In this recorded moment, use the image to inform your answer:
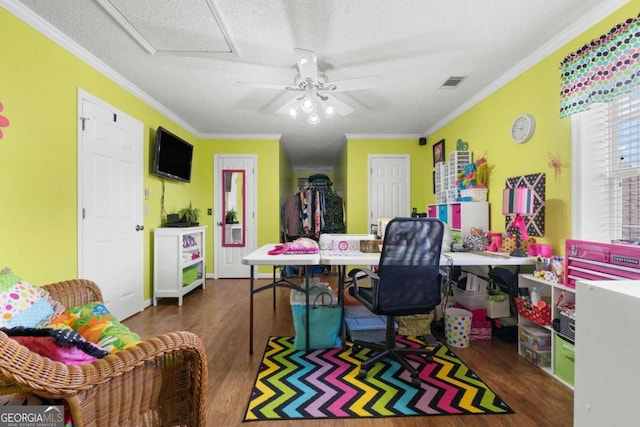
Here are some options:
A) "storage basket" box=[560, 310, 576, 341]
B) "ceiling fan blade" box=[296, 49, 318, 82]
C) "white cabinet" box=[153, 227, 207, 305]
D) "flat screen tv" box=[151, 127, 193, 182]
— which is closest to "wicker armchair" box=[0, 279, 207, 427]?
"ceiling fan blade" box=[296, 49, 318, 82]

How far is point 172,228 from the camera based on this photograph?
3404 mm

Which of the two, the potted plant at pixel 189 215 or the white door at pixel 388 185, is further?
the white door at pixel 388 185

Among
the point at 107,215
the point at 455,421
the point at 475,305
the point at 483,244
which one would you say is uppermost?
the point at 107,215

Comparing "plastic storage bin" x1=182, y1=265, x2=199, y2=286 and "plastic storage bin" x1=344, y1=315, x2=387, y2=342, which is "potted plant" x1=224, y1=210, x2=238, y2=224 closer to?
"plastic storage bin" x1=182, y1=265, x2=199, y2=286

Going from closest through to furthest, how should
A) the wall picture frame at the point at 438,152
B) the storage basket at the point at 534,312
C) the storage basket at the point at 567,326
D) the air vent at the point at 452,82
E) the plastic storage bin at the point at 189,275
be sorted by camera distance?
1. the storage basket at the point at 567,326
2. the storage basket at the point at 534,312
3. the air vent at the point at 452,82
4. the plastic storage bin at the point at 189,275
5. the wall picture frame at the point at 438,152

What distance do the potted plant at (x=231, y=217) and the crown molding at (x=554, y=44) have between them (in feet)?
12.3

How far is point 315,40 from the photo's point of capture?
2090mm

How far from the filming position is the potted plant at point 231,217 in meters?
4.66

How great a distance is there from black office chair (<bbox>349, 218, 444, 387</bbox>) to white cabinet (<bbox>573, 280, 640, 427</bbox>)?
93 centimetres

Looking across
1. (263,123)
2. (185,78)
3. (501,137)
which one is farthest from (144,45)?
(501,137)

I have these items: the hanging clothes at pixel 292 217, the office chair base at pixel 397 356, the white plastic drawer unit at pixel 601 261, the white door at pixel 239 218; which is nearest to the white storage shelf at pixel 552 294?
the white plastic drawer unit at pixel 601 261

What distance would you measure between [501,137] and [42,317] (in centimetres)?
367

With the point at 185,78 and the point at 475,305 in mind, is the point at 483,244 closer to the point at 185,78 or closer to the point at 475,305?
the point at 475,305

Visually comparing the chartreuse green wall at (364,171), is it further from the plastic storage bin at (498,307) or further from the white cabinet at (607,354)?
the white cabinet at (607,354)
